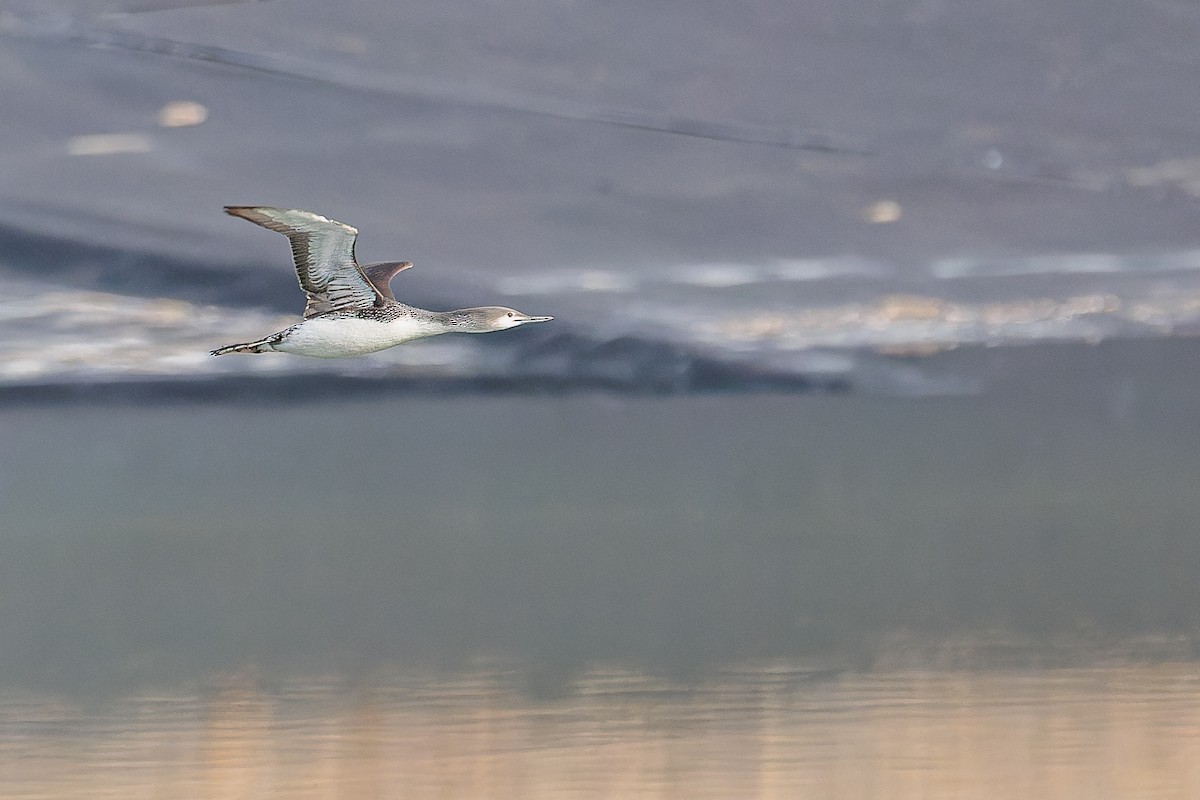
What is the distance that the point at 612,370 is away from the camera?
10.6 ft

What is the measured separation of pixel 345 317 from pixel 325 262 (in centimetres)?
11

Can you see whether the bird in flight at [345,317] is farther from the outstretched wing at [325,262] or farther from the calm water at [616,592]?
the calm water at [616,592]

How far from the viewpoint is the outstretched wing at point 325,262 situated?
1.85 meters

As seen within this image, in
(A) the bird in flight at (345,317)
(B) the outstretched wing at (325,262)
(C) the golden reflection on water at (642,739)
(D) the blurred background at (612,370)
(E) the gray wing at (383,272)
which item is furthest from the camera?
(D) the blurred background at (612,370)

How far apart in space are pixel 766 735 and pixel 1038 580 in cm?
83

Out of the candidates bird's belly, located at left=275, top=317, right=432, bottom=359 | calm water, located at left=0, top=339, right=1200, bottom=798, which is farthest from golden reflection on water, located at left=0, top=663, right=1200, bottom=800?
bird's belly, located at left=275, top=317, right=432, bottom=359

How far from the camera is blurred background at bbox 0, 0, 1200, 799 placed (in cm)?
286

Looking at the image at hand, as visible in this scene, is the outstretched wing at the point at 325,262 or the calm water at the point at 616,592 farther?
the calm water at the point at 616,592

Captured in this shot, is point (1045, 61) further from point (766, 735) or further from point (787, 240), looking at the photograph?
point (766, 735)

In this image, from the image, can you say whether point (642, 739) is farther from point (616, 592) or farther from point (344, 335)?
point (344, 335)

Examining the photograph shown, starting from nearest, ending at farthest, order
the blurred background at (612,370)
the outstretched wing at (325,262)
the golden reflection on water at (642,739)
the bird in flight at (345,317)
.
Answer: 1. the outstretched wing at (325,262)
2. the bird in flight at (345,317)
3. the golden reflection on water at (642,739)
4. the blurred background at (612,370)

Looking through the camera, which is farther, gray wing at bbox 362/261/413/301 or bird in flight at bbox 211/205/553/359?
gray wing at bbox 362/261/413/301

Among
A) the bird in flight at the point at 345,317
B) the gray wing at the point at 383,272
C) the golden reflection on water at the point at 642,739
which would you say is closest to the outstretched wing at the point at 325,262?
the bird in flight at the point at 345,317

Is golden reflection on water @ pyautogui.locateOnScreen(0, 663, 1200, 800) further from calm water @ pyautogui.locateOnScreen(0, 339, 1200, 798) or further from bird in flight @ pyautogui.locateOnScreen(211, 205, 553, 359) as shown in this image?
bird in flight @ pyautogui.locateOnScreen(211, 205, 553, 359)
